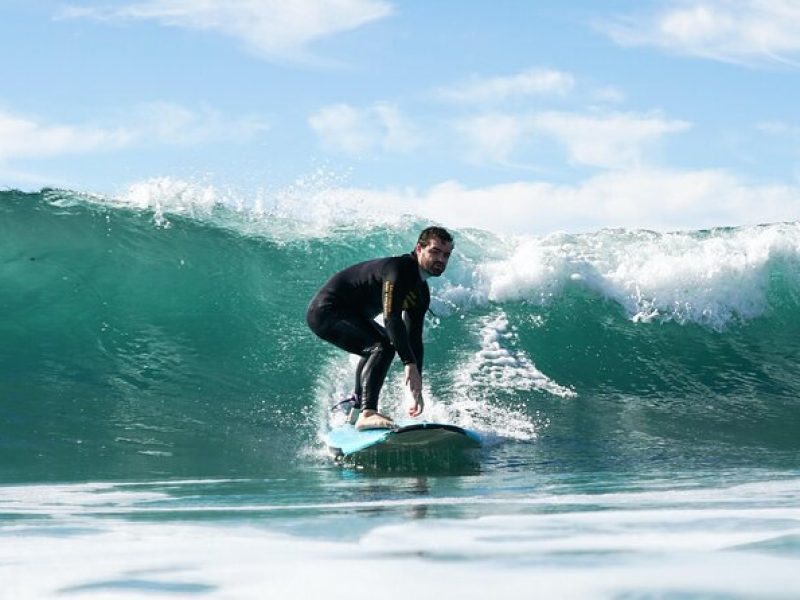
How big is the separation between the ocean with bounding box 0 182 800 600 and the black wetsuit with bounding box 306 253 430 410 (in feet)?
2.17

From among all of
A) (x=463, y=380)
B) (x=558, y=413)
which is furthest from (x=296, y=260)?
(x=558, y=413)

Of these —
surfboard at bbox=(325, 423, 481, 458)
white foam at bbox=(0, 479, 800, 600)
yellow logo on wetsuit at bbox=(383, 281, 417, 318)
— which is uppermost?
yellow logo on wetsuit at bbox=(383, 281, 417, 318)

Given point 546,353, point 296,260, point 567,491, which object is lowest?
point 567,491

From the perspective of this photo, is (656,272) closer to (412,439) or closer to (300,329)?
(300,329)

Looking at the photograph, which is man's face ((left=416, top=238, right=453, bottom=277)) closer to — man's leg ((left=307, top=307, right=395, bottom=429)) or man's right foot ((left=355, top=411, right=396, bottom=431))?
man's leg ((left=307, top=307, right=395, bottom=429))

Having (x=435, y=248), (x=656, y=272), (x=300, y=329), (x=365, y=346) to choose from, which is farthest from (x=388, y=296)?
(x=656, y=272)

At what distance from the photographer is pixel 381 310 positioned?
7633 mm

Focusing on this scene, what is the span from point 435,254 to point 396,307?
397 mm

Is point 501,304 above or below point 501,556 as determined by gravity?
above

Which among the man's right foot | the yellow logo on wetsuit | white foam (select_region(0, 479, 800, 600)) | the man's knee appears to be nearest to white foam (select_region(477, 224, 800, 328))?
the man's knee

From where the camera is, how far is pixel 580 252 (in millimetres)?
14492

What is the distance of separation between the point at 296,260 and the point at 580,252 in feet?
11.5

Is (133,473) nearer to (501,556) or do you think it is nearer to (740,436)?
(501,556)

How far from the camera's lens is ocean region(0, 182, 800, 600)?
3.21 m
